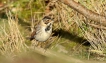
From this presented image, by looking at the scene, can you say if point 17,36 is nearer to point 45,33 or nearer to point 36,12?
point 45,33

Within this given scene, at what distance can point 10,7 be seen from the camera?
10469 millimetres

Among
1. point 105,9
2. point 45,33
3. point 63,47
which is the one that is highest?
point 105,9

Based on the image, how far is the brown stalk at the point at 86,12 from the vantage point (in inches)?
293

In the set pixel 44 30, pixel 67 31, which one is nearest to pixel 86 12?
pixel 44 30

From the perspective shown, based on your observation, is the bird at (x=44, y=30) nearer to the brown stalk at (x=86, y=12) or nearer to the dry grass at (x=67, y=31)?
the dry grass at (x=67, y=31)

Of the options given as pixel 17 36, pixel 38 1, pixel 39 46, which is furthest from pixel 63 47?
pixel 38 1

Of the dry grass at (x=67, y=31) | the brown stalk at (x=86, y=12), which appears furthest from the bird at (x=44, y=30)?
the brown stalk at (x=86, y=12)

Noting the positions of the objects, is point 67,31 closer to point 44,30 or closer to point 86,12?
point 44,30

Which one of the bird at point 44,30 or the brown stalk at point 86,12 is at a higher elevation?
the brown stalk at point 86,12

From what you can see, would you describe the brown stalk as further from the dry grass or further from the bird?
the bird

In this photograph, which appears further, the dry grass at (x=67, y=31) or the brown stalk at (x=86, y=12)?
the dry grass at (x=67, y=31)

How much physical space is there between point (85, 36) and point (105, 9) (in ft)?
2.51

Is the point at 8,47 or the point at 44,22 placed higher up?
the point at 44,22

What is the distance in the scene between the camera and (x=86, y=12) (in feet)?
24.6
